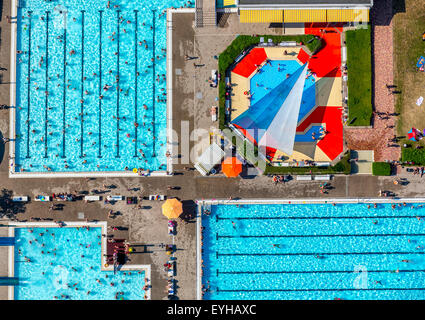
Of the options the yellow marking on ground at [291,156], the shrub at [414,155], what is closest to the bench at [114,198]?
the yellow marking on ground at [291,156]

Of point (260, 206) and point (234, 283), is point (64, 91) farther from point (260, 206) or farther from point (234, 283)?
point (234, 283)

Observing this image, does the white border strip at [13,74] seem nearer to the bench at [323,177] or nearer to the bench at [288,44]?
the bench at [288,44]

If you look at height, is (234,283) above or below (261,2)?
below

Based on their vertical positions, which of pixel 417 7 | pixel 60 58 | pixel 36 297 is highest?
pixel 417 7

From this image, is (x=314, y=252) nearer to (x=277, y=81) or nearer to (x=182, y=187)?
(x=182, y=187)

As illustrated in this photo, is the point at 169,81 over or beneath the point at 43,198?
over

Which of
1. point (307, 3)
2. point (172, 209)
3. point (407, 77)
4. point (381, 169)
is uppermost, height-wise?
point (307, 3)

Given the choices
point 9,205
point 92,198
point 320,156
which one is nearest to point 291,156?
point 320,156

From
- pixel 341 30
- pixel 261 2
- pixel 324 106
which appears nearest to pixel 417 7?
pixel 341 30
